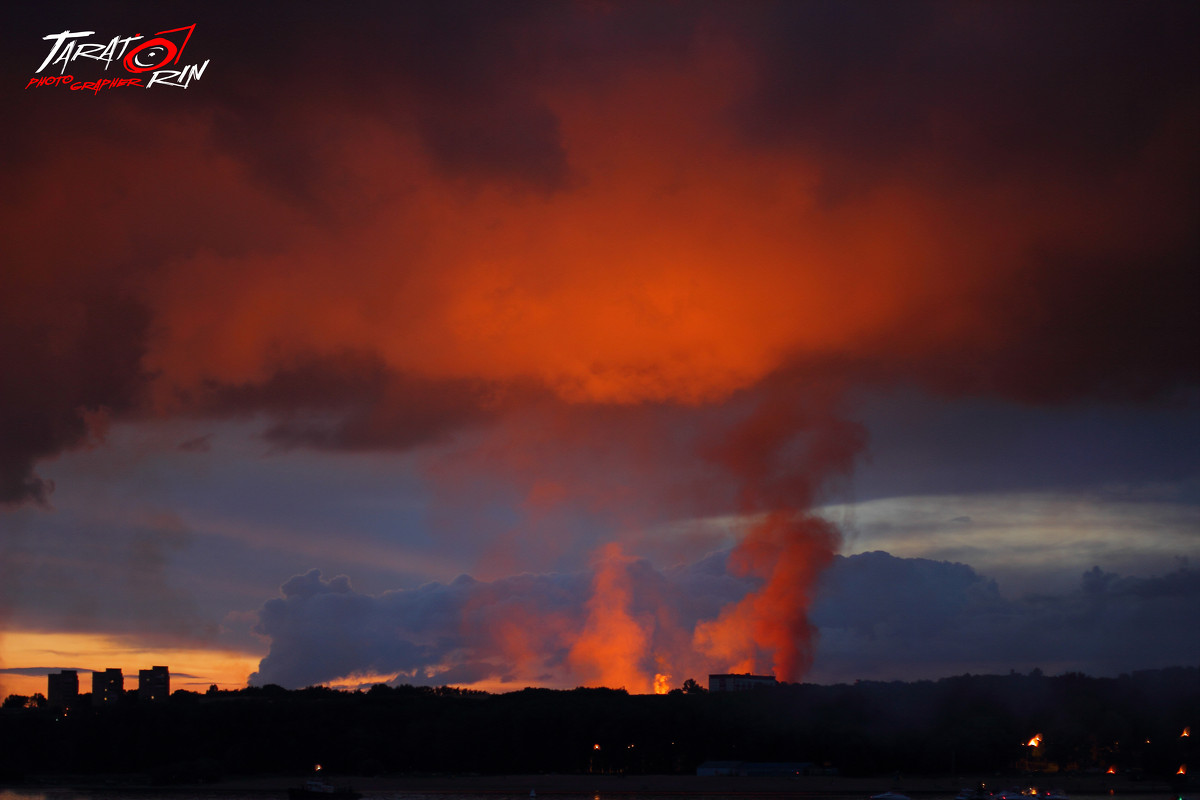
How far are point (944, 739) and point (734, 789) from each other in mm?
38001

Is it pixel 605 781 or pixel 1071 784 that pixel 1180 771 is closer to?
pixel 1071 784

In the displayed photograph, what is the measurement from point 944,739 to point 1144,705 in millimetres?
31324

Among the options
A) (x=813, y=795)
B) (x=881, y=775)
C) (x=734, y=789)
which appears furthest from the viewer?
(x=881, y=775)

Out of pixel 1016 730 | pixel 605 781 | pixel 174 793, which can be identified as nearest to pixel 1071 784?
pixel 1016 730

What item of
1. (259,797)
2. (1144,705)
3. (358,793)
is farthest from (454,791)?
(1144,705)

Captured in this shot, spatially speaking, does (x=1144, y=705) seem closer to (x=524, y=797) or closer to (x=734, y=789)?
(x=734, y=789)

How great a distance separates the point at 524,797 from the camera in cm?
17075

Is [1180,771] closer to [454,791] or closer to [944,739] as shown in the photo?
[944,739]

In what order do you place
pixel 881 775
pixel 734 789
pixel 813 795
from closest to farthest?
pixel 813 795, pixel 734 789, pixel 881 775

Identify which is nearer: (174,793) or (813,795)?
(813,795)

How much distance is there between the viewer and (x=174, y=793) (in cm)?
19975

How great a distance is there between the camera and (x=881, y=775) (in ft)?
629

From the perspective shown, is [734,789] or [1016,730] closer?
[734,789]

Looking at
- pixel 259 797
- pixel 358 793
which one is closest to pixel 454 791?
pixel 358 793
